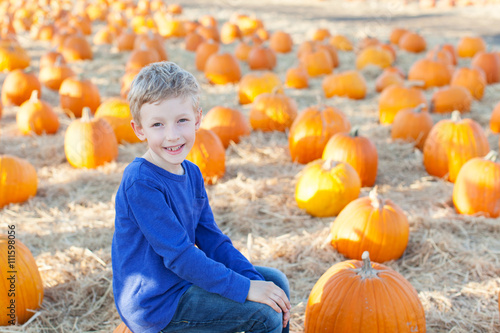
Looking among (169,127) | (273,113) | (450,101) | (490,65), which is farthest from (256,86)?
(169,127)

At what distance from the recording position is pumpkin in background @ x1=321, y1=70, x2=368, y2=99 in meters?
7.80

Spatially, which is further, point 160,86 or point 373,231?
point 373,231

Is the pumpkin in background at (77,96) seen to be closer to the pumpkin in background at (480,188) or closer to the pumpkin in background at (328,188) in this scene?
the pumpkin in background at (328,188)

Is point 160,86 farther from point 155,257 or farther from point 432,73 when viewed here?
point 432,73

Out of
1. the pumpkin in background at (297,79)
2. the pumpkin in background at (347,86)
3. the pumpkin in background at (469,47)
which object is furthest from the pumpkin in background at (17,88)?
the pumpkin in background at (469,47)

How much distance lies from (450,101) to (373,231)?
4.00m

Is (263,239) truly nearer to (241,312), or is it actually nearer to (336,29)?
(241,312)

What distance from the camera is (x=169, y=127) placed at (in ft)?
7.27

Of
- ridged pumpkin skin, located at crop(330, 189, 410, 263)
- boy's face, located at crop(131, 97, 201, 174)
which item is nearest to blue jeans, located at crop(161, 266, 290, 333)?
boy's face, located at crop(131, 97, 201, 174)

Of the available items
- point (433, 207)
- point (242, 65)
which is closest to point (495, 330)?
point (433, 207)

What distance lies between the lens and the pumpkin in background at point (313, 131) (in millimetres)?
5336

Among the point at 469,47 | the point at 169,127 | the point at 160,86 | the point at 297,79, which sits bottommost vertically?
the point at 297,79

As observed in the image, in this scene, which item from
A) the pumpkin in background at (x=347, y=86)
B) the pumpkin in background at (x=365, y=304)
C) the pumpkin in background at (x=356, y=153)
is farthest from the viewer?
the pumpkin in background at (x=347, y=86)

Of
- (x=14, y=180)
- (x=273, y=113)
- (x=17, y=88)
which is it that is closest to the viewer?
(x=14, y=180)
